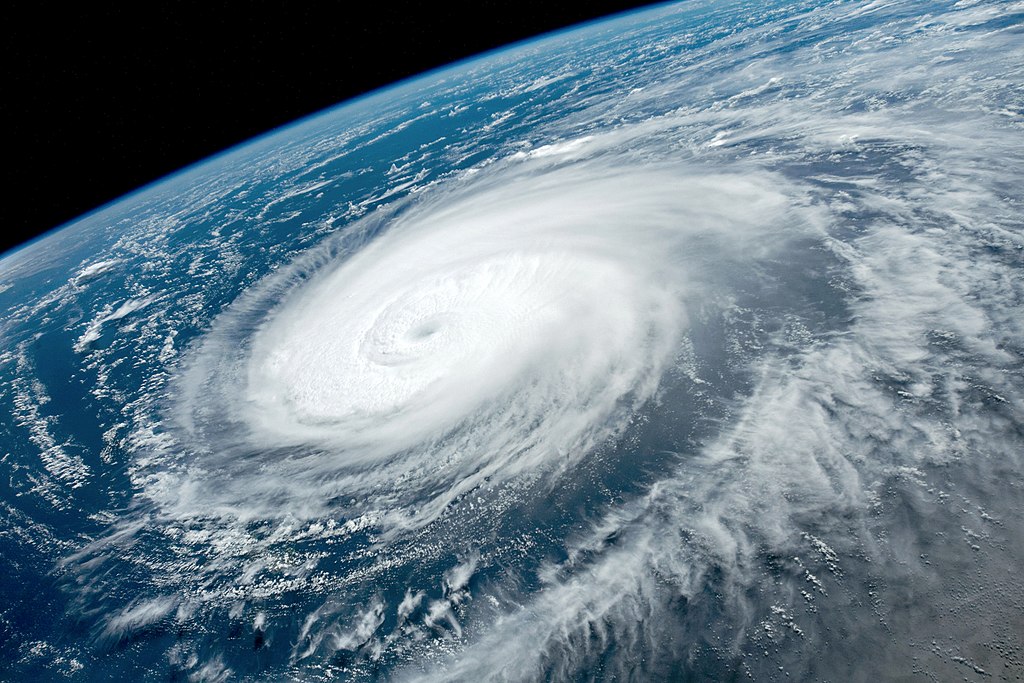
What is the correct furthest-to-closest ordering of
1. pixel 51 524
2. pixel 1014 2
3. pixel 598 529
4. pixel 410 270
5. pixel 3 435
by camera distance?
1. pixel 1014 2
2. pixel 410 270
3. pixel 3 435
4. pixel 51 524
5. pixel 598 529

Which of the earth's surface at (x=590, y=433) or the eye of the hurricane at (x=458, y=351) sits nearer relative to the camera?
the earth's surface at (x=590, y=433)

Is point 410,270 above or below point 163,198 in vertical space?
below

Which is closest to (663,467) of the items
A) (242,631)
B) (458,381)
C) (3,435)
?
(458,381)

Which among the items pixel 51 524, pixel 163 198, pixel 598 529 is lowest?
pixel 598 529

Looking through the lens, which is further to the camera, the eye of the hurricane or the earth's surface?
the eye of the hurricane

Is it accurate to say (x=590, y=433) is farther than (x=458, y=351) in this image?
No

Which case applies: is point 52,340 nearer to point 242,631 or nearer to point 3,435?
point 3,435

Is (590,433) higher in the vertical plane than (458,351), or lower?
lower

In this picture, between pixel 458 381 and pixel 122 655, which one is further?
pixel 458 381
